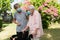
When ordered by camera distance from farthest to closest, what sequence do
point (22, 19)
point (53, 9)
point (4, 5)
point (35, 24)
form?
point (4, 5)
point (53, 9)
point (22, 19)
point (35, 24)

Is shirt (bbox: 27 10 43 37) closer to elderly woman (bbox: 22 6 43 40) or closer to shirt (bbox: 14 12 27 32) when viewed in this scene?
elderly woman (bbox: 22 6 43 40)

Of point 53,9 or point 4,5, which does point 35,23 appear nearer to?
point 53,9

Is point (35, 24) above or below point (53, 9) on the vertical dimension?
above

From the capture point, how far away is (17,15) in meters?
8.41

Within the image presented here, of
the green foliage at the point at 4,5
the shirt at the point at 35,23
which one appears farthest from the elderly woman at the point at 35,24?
the green foliage at the point at 4,5

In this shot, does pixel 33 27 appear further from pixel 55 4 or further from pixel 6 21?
pixel 6 21

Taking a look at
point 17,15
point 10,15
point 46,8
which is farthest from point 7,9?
point 17,15

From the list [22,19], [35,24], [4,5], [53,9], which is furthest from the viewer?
[4,5]

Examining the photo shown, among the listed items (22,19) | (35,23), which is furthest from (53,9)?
(35,23)

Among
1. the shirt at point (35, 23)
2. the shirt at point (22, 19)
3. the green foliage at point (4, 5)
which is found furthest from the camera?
the green foliage at point (4, 5)

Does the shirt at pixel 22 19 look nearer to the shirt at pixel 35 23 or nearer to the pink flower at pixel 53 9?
the shirt at pixel 35 23

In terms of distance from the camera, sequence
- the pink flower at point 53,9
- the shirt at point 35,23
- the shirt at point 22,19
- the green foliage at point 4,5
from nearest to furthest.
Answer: the shirt at point 35,23 → the shirt at point 22,19 → the pink flower at point 53,9 → the green foliage at point 4,5

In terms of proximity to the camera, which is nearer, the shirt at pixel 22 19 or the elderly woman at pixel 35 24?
the elderly woman at pixel 35 24

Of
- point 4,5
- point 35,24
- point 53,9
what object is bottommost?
point 53,9
